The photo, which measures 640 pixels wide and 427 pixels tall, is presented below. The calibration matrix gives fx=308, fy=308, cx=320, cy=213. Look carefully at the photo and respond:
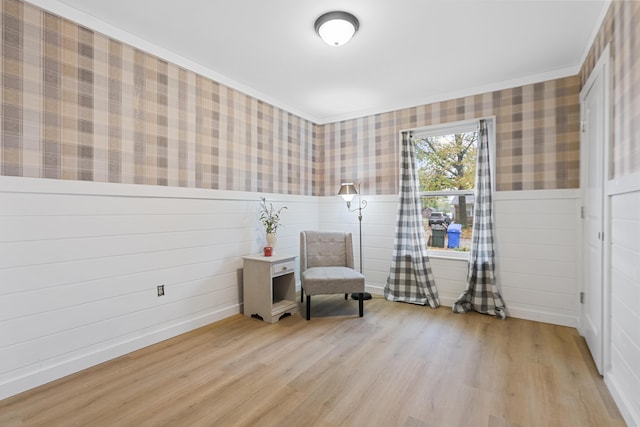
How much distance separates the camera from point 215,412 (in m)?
1.77

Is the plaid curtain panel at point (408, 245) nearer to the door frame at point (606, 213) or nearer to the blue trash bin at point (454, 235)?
the blue trash bin at point (454, 235)

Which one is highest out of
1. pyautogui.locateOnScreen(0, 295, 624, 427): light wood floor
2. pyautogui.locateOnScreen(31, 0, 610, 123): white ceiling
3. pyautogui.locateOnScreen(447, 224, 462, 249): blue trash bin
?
pyautogui.locateOnScreen(31, 0, 610, 123): white ceiling

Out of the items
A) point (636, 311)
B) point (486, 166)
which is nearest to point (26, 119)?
point (636, 311)

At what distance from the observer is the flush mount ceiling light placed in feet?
7.18

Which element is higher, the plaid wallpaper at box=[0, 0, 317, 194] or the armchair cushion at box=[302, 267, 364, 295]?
the plaid wallpaper at box=[0, 0, 317, 194]

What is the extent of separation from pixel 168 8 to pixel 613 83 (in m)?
3.00

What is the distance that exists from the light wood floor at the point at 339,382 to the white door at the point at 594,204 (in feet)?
0.82

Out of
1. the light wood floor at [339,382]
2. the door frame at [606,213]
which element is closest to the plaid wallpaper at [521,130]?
the door frame at [606,213]

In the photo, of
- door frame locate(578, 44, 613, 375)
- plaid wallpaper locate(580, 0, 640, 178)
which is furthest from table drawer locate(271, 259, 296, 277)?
plaid wallpaper locate(580, 0, 640, 178)

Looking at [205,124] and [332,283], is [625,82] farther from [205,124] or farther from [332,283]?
[205,124]

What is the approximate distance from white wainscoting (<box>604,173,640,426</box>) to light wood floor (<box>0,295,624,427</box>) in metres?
0.13

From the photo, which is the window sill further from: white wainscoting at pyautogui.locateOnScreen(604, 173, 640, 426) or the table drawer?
the table drawer

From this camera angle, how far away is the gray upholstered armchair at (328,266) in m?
3.23

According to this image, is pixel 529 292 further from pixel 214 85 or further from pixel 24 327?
pixel 24 327
